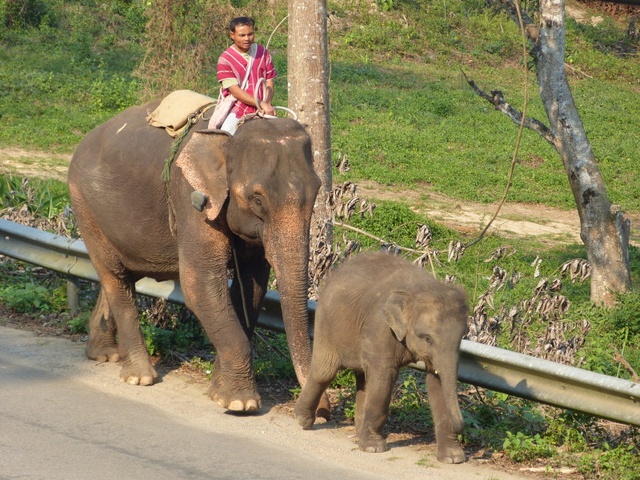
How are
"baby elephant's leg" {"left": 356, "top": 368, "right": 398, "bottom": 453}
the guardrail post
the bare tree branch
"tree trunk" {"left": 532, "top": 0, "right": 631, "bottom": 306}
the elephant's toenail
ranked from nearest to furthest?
1. "baby elephant's leg" {"left": 356, "top": 368, "right": 398, "bottom": 453}
2. the elephant's toenail
3. the guardrail post
4. "tree trunk" {"left": 532, "top": 0, "right": 631, "bottom": 306}
5. the bare tree branch

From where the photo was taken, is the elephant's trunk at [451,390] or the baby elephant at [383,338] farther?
the baby elephant at [383,338]

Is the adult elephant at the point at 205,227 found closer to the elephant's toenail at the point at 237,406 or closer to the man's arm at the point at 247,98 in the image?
the elephant's toenail at the point at 237,406

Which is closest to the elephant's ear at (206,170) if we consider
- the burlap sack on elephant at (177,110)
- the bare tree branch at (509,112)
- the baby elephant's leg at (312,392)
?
the burlap sack on elephant at (177,110)

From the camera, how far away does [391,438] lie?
6.25m

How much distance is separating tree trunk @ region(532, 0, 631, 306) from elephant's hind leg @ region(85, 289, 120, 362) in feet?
14.8

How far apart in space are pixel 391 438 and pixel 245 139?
74.6 inches

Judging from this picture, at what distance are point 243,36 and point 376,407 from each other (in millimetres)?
2915

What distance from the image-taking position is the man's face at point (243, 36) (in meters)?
7.46

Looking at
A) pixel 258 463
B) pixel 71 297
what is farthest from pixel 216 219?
pixel 71 297

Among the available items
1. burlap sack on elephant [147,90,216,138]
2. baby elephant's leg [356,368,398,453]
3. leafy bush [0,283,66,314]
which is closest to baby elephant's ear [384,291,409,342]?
baby elephant's leg [356,368,398,453]

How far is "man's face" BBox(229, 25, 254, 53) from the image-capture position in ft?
24.5

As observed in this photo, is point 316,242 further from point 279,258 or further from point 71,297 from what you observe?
point 279,258

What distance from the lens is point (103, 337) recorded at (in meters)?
7.61

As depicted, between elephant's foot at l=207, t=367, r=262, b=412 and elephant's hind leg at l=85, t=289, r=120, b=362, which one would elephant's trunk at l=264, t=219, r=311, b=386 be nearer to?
elephant's foot at l=207, t=367, r=262, b=412
